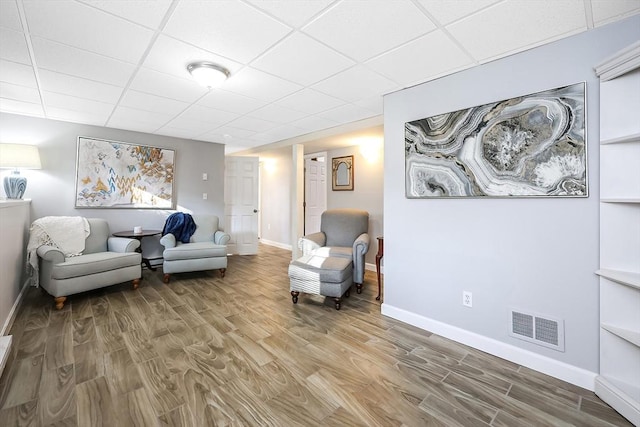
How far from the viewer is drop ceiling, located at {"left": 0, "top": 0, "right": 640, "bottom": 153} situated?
4.74ft

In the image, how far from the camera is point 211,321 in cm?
253

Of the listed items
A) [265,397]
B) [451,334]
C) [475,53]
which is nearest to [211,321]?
[265,397]

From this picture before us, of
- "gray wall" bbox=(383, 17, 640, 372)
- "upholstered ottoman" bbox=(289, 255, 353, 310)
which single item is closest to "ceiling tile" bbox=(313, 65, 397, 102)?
"gray wall" bbox=(383, 17, 640, 372)

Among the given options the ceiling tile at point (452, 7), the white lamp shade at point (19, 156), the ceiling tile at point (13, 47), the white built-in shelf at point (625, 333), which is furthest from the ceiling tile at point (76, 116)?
the white built-in shelf at point (625, 333)

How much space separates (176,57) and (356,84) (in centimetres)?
144

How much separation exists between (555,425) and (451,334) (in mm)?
869

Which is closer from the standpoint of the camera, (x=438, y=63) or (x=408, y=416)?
(x=408, y=416)

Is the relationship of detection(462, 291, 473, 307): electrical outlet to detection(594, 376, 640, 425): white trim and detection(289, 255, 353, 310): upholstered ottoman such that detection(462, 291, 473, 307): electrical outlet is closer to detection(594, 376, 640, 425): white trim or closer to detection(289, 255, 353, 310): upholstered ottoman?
detection(594, 376, 640, 425): white trim

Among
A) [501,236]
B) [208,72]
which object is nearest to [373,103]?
[208,72]

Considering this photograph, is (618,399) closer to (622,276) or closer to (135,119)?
(622,276)

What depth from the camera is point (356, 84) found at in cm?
239

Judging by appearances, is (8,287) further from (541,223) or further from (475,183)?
(541,223)

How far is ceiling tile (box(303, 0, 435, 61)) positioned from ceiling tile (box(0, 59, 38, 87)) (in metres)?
2.30

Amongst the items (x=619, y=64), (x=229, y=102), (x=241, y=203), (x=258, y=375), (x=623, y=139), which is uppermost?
(x=229, y=102)
